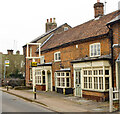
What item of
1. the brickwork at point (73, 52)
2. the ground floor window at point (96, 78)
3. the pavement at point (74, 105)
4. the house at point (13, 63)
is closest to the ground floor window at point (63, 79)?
→ the brickwork at point (73, 52)

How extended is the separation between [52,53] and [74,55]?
4985mm

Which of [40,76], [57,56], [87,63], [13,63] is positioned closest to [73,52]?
[57,56]

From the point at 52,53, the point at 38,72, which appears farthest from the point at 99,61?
the point at 38,72

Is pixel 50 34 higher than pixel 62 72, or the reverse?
pixel 50 34

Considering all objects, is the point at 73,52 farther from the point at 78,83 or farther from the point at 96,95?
the point at 96,95

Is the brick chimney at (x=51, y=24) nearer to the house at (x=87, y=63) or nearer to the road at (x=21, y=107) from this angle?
the house at (x=87, y=63)

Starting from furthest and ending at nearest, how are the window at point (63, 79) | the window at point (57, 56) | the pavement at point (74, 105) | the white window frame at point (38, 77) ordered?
1. the white window frame at point (38, 77)
2. the window at point (57, 56)
3. the window at point (63, 79)
4. the pavement at point (74, 105)

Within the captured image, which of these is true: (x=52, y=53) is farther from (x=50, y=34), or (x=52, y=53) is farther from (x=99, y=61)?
(x=99, y=61)

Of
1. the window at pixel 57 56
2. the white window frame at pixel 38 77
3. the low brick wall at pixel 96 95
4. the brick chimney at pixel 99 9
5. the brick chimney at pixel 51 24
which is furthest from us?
the brick chimney at pixel 51 24

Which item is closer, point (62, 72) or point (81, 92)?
point (81, 92)

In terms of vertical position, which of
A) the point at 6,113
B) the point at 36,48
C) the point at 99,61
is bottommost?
the point at 6,113

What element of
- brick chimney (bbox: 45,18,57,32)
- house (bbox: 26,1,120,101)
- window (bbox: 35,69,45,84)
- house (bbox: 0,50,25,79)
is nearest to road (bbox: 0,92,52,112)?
house (bbox: 26,1,120,101)

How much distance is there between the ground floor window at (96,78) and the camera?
1584cm

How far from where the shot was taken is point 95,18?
929 inches
